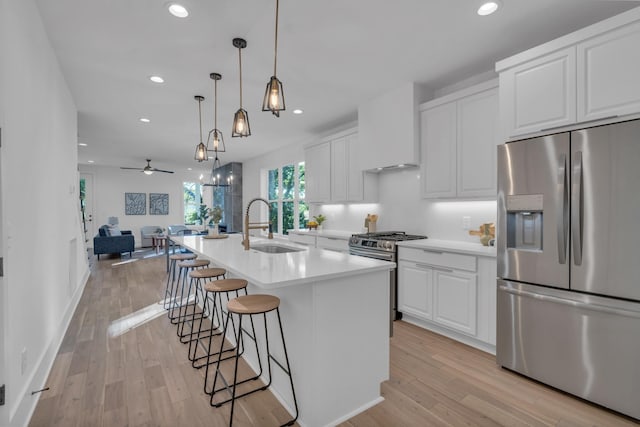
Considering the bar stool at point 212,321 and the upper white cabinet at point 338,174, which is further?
the upper white cabinet at point 338,174

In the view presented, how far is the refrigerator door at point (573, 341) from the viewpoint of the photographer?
1811mm

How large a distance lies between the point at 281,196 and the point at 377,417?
5553 millimetres

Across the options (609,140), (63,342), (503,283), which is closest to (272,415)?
(503,283)

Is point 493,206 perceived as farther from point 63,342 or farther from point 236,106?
point 63,342

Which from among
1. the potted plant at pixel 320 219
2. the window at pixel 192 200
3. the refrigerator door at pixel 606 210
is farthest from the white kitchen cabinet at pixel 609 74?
the window at pixel 192 200

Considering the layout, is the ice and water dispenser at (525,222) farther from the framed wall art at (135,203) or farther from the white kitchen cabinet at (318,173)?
the framed wall art at (135,203)

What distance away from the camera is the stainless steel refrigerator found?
181cm

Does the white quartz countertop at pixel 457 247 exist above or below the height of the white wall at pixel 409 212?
below

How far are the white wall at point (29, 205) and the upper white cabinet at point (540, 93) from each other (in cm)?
Result: 329

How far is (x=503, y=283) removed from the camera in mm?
2359

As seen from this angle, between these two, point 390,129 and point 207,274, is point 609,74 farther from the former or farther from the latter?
point 207,274

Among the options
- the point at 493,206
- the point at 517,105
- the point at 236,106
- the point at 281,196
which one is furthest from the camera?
the point at 281,196

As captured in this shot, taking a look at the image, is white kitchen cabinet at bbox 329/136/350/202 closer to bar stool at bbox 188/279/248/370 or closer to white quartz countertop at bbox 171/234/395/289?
white quartz countertop at bbox 171/234/395/289

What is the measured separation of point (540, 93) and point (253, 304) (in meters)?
2.52
